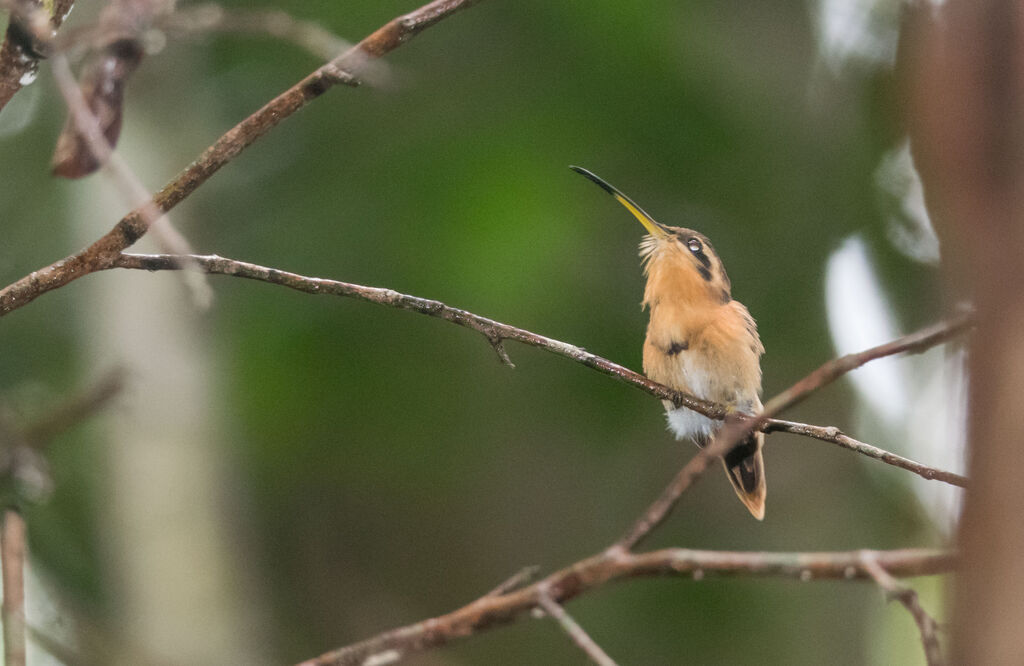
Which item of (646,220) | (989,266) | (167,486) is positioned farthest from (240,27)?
(167,486)

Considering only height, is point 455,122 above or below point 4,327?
above

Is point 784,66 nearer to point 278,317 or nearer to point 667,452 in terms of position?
point 667,452

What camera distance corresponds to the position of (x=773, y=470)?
10.8 feet

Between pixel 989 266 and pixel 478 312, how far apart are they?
369cm

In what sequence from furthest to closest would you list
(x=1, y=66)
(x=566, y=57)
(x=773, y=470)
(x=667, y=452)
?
(x=566, y=57) < (x=667, y=452) < (x=773, y=470) < (x=1, y=66)

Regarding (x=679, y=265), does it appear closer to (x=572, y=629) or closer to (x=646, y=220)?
(x=646, y=220)

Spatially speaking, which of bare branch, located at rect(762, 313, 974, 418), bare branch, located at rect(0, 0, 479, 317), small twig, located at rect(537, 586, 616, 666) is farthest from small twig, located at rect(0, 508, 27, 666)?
bare branch, located at rect(762, 313, 974, 418)

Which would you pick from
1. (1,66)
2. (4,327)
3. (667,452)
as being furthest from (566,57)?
(1,66)

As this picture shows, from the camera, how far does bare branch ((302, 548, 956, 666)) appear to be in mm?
1032

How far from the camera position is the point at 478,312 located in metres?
4.31

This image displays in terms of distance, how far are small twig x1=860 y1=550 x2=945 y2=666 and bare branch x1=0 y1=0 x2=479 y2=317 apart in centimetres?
85

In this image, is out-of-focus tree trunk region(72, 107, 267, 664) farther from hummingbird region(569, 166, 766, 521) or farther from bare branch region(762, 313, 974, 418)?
bare branch region(762, 313, 974, 418)

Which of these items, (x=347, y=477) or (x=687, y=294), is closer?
(x=687, y=294)

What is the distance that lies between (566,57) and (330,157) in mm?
1588
